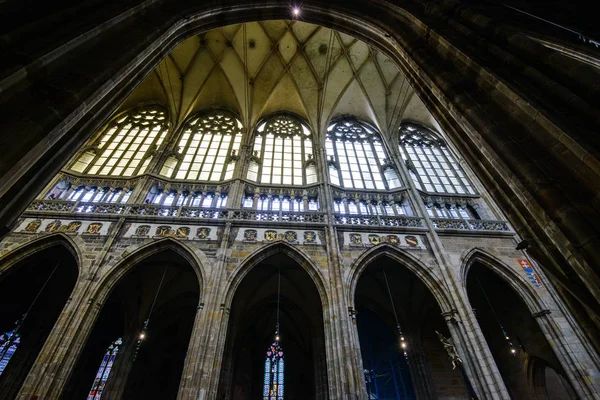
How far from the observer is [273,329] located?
13430 millimetres

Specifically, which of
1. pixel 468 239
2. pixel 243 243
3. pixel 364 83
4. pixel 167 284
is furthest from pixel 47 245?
pixel 364 83

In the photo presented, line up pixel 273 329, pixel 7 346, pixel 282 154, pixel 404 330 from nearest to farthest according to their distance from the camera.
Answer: pixel 7 346
pixel 404 330
pixel 273 329
pixel 282 154

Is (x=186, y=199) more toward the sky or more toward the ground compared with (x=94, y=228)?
more toward the sky

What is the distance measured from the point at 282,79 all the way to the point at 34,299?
48.6 ft

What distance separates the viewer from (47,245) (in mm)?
8516

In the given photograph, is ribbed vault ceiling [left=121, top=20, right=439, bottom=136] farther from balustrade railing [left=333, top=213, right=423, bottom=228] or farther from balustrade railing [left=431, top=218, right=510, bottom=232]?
balustrade railing [left=431, top=218, right=510, bottom=232]

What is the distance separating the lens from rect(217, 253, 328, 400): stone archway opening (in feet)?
32.4

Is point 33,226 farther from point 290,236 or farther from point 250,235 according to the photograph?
point 290,236

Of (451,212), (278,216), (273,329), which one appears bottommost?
(273,329)

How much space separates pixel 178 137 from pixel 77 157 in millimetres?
4300

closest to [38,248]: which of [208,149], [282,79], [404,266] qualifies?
[208,149]

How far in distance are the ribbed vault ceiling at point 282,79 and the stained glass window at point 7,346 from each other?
10.9 meters

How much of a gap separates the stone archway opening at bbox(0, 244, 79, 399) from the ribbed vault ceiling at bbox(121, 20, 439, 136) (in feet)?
27.6

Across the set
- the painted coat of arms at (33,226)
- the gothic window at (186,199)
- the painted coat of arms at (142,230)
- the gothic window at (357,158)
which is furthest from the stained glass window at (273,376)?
the painted coat of arms at (33,226)
